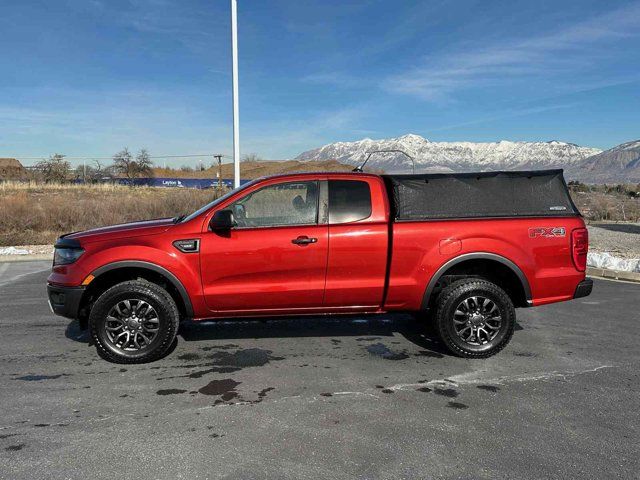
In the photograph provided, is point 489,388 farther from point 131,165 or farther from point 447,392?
point 131,165

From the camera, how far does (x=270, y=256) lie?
4.61 m

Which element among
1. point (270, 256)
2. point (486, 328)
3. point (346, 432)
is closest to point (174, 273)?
point (270, 256)

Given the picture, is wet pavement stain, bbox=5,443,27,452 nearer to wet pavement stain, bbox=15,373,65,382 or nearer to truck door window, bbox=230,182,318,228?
wet pavement stain, bbox=15,373,65,382

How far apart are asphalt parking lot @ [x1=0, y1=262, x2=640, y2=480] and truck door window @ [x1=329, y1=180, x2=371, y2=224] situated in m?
1.45

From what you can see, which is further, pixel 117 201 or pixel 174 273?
pixel 117 201

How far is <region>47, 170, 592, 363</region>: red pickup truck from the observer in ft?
15.0

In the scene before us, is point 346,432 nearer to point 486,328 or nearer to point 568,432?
point 568,432

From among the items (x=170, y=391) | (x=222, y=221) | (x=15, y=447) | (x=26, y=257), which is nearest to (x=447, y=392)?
(x=170, y=391)

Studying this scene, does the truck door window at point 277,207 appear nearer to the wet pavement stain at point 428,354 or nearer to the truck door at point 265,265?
the truck door at point 265,265

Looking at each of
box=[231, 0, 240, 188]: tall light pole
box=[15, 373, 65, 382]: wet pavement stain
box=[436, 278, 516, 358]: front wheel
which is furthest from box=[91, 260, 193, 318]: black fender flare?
box=[231, 0, 240, 188]: tall light pole

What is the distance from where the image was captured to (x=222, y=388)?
407cm

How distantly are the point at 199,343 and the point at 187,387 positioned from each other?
1.20 metres

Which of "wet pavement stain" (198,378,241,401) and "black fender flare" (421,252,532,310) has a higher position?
"black fender flare" (421,252,532,310)

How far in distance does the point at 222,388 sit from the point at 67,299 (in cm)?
182
